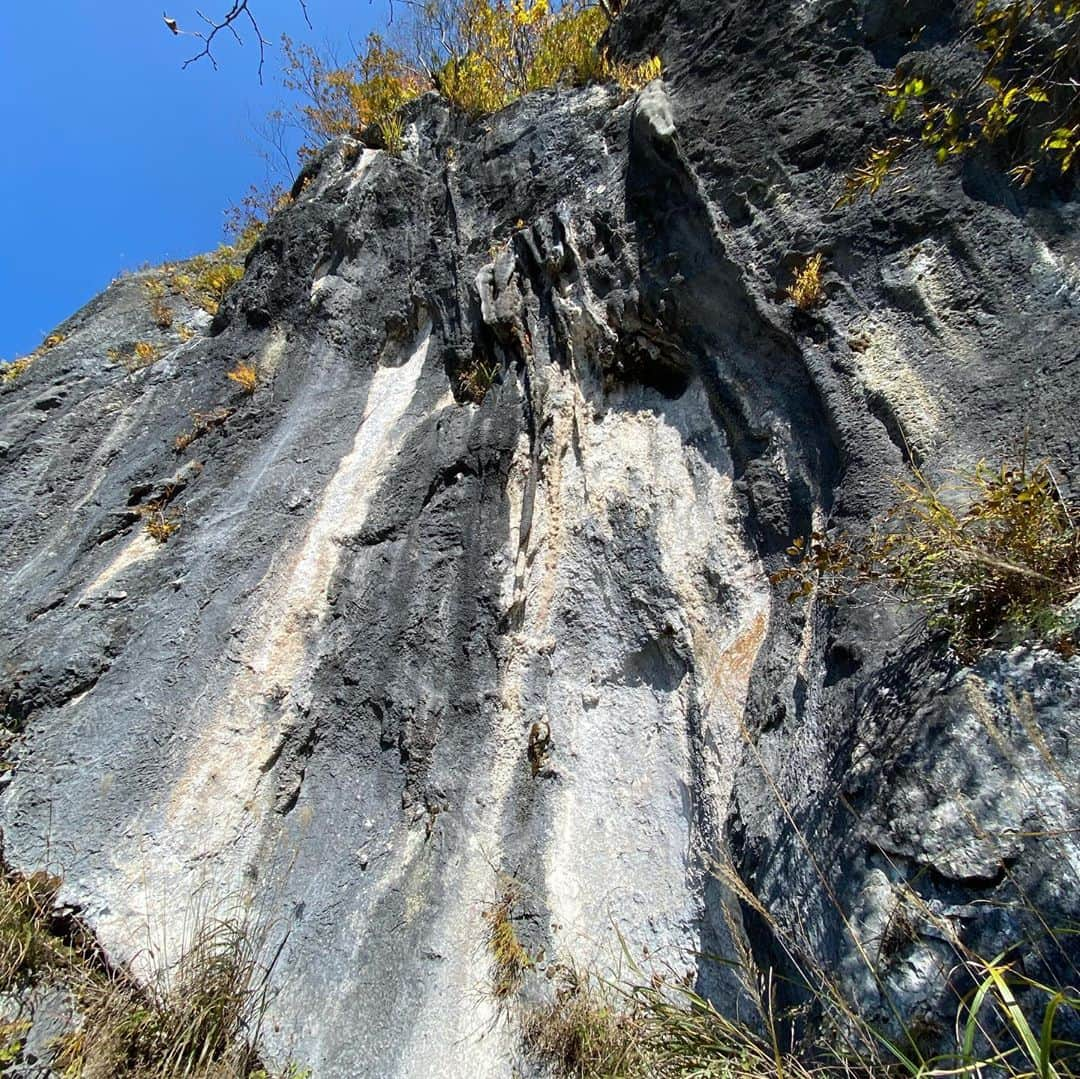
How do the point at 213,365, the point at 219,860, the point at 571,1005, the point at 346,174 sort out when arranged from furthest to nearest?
the point at 346,174 → the point at 213,365 → the point at 219,860 → the point at 571,1005

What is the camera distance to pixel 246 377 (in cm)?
598

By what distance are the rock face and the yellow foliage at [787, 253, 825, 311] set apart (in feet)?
0.32

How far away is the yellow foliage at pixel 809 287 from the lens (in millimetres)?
4105

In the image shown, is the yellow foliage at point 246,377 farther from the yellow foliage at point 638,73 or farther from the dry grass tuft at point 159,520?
the yellow foliage at point 638,73

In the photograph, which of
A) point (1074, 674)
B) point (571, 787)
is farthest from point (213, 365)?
point (1074, 674)

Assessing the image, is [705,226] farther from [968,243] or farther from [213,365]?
[213,365]

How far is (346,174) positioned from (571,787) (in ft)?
21.6

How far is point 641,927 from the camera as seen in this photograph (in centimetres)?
342

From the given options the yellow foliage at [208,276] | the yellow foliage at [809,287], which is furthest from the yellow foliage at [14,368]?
the yellow foliage at [809,287]

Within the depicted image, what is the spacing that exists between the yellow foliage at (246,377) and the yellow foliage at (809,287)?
4.24m

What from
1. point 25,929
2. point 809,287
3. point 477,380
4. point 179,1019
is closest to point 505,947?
point 179,1019

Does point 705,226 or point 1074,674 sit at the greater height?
point 705,226

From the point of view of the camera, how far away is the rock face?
2.80 metres

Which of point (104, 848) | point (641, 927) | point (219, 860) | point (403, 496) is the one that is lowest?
point (641, 927)
